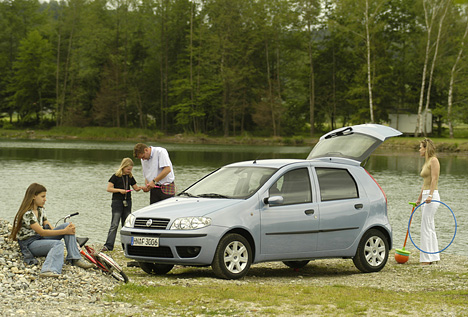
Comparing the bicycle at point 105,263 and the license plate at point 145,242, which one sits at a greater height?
the license plate at point 145,242

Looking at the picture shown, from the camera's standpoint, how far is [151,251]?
949 cm

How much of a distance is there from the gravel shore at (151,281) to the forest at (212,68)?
7011 cm

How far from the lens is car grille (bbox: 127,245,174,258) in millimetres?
9375

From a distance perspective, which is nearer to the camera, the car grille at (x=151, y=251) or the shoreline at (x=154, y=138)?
the car grille at (x=151, y=251)

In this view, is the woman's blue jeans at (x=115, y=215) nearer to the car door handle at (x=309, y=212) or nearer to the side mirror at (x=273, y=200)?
the side mirror at (x=273, y=200)

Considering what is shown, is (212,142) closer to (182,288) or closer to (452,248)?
(452,248)

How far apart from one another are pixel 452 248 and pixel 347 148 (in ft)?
17.3

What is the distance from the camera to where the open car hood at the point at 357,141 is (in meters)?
12.2

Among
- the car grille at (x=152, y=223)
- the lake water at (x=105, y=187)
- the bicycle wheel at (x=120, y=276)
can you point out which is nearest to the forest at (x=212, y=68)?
the lake water at (x=105, y=187)

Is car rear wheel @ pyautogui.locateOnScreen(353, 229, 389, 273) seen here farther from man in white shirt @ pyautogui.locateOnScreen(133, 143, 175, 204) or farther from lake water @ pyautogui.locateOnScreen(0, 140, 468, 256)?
man in white shirt @ pyautogui.locateOnScreen(133, 143, 175, 204)

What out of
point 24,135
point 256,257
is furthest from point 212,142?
point 256,257

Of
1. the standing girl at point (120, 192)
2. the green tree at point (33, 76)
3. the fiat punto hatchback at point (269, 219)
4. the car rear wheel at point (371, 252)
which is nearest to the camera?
the fiat punto hatchback at point (269, 219)

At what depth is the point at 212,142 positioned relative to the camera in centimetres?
8838

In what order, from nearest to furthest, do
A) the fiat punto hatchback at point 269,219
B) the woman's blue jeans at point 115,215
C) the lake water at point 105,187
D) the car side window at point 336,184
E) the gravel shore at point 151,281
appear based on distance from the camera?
the gravel shore at point 151,281 < the fiat punto hatchback at point 269,219 < the car side window at point 336,184 < the woman's blue jeans at point 115,215 < the lake water at point 105,187
